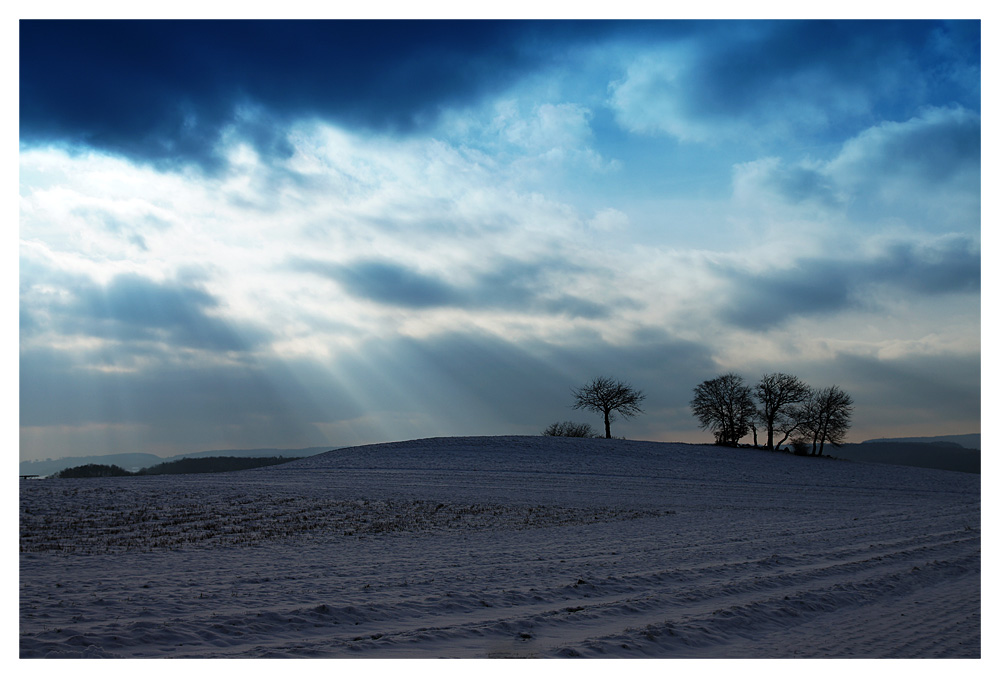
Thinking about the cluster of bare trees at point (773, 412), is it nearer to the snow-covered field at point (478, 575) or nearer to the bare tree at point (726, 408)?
the bare tree at point (726, 408)

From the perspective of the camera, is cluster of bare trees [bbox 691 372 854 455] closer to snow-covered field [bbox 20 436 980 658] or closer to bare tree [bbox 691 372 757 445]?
→ bare tree [bbox 691 372 757 445]

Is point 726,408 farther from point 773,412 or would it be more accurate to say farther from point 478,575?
point 478,575

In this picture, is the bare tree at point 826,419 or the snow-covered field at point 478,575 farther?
the bare tree at point 826,419

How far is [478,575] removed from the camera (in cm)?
1154

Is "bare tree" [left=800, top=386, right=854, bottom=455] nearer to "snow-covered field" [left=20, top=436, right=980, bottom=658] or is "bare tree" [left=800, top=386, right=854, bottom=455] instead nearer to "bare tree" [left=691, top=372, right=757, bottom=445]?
"bare tree" [left=691, top=372, right=757, bottom=445]

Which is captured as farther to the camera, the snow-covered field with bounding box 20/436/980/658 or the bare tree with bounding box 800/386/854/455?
the bare tree with bounding box 800/386/854/455

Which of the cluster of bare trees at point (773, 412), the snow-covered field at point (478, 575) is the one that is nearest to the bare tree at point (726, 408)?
the cluster of bare trees at point (773, 412)

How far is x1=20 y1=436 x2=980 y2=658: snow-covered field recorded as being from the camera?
7.78 meters

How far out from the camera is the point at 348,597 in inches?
374

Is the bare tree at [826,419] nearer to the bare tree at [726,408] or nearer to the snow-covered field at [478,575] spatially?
the bare tree at [726,408]

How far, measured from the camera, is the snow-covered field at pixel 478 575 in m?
7.78

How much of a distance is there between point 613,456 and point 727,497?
1887 cm

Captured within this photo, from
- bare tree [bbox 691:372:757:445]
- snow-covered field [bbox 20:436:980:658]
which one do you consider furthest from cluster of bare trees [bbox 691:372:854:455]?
snow-covered field [bbox 20:436:980:658]

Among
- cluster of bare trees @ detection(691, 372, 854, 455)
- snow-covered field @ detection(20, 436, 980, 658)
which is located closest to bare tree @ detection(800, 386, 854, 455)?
cluster of bare trees @ detection(691, 372, 854, 455)
